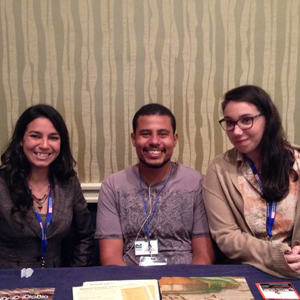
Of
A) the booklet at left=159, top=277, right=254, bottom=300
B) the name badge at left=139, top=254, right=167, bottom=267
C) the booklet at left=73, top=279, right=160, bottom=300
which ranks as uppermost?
the booklet at left=73, top=279, right=160, bottom=300

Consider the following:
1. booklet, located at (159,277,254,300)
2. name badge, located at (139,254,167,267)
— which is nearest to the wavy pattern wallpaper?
name badge, located at (139,254,167,267)

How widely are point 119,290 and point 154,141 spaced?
2.72ft

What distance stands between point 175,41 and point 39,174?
1289mm

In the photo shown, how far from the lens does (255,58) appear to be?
2133 millimetres

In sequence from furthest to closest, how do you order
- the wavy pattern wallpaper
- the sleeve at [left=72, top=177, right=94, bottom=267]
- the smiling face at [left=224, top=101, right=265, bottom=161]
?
the wavy pattern wallpaper, the sleeve at [left=72, top=177, right=94, bottom=267], the smiling face at [left=224, top=101, right=265, bottom=161]

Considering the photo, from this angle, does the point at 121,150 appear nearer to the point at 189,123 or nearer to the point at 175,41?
the point at 189,123

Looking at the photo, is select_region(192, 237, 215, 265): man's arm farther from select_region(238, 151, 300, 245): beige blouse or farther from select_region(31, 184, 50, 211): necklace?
select_region(31, 184, 50, 211): necklace

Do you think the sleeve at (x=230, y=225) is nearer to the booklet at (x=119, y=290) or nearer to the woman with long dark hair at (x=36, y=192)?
the booklet at (x=119, y=290)

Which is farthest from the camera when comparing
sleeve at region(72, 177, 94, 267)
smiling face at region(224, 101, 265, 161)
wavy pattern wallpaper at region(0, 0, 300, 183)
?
wavy pattern wallpaper at region(0, 0, 300, 183)

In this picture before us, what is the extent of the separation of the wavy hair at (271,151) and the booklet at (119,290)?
0.79 metres

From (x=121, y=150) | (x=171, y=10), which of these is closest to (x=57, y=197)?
(x=121, y=150)

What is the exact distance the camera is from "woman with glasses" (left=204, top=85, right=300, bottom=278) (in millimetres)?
1515

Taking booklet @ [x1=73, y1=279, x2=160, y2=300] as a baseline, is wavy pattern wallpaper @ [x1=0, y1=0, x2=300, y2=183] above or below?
above

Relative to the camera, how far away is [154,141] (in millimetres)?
1678
